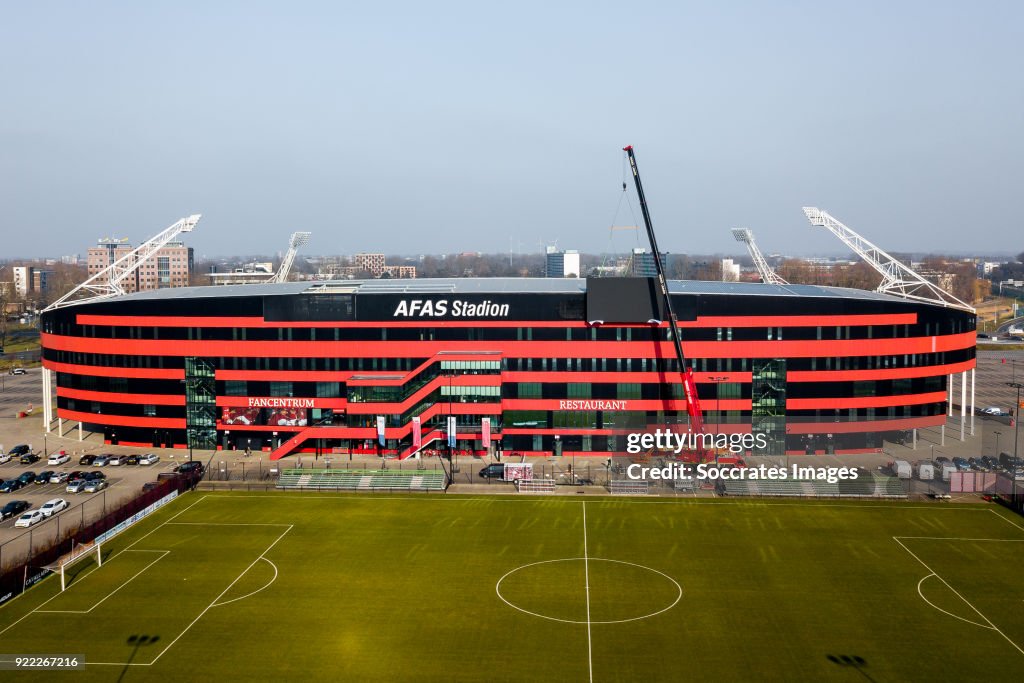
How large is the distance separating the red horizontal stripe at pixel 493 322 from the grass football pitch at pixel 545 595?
22.5 meters

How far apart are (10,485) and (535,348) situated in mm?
53098

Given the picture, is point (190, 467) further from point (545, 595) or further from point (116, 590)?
point (545, 595)

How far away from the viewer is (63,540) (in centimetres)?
6494

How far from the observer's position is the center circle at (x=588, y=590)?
54.6 m

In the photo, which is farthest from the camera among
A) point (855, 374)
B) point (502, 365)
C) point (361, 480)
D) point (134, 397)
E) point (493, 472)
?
point (134, 397)

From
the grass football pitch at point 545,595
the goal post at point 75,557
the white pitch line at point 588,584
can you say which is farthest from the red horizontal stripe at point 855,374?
the goal post at point 75,557

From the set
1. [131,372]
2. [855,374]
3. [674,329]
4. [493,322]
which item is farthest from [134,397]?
[855,374]

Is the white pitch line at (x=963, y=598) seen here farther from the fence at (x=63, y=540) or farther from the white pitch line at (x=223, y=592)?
the fence at (x=63, y=540)

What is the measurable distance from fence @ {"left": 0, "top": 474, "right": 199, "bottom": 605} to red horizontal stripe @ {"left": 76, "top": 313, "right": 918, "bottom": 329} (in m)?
20.8

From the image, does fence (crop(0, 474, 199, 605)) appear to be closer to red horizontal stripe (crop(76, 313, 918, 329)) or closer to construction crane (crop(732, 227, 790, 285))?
red horizontal stripe (crop(76, 313, 918, 329))

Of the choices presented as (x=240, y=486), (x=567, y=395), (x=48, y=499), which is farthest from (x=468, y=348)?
(x=48, y=499)

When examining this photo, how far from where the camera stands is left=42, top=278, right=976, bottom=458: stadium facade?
310 feet

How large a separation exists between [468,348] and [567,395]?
39.4 ft

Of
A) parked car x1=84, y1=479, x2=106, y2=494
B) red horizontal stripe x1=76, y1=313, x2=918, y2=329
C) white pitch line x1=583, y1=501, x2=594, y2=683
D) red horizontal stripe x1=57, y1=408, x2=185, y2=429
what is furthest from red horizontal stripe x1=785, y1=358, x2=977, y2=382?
parked car x1=84, y1=479, x2=106, y2=494
